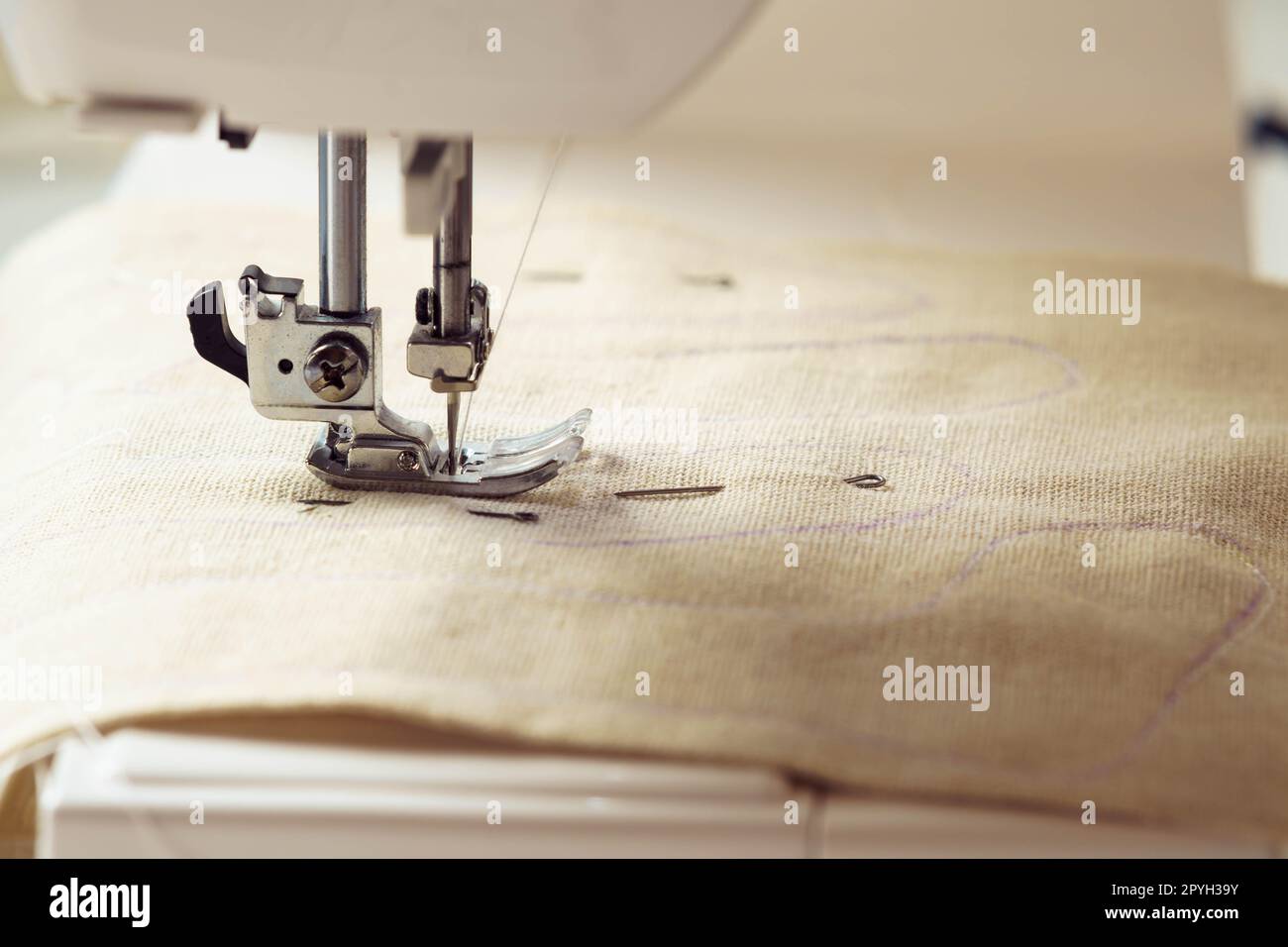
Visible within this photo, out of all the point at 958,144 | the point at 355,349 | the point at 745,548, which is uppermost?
the point at 958,144

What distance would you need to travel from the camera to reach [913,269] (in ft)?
4.55

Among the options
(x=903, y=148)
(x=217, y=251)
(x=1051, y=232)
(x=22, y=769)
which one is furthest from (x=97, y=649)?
(x=903, y=148)

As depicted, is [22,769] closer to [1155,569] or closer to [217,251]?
[1155,569]

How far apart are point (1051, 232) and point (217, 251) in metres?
0.80

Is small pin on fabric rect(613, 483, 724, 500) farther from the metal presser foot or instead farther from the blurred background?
the blurred background

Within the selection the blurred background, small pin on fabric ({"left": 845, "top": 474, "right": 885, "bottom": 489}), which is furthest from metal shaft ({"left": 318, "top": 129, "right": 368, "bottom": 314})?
the blurred background

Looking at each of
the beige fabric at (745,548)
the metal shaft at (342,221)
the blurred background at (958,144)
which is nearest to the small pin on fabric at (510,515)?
the beige fabric at (745,548)

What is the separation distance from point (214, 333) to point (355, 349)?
9cm

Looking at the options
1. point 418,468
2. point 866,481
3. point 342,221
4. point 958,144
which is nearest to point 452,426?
point 418,468

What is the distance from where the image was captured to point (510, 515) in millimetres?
854

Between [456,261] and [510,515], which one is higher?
[456,261]

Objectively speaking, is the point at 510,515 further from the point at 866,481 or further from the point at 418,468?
the point at 866,481

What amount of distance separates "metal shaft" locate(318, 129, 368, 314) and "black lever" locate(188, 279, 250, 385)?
65 millimetres

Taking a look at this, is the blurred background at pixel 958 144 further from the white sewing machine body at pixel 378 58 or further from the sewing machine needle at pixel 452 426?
the white sewing machine body at pixel 378 58
